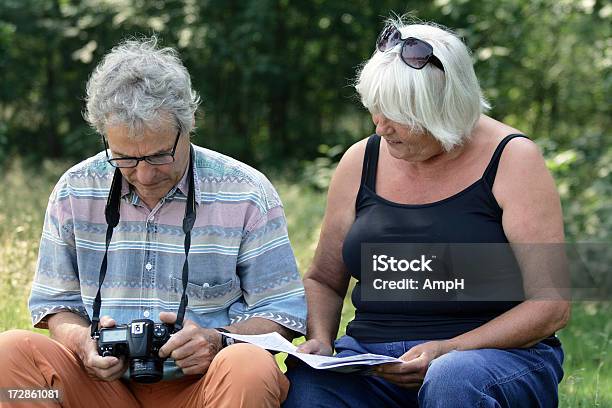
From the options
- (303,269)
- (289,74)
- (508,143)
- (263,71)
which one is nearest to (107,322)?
(508,143)

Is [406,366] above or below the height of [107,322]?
below

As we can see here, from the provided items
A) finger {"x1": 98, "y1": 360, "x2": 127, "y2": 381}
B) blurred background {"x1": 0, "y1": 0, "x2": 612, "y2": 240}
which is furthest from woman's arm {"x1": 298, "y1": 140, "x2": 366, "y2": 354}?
blurred background {"x1": 0, "y1": 0, "x2": 612, "y2": 240}

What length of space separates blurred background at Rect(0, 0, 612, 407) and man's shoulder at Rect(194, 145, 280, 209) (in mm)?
4451

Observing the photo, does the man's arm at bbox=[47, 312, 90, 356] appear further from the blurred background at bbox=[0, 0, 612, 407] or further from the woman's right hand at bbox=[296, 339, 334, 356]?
the blurred background at bbox=[0, 0, 612, 407]

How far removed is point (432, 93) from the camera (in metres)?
→ 3.32

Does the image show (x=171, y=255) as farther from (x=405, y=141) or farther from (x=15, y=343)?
(x=405, y=141)

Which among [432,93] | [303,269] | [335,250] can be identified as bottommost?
[303,269]

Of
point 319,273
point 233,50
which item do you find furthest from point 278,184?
point 319,273

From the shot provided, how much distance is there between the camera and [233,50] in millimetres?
12188

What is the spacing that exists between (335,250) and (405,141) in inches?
19.5

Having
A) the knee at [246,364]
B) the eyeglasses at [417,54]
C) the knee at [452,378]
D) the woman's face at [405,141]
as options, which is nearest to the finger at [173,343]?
the knee at [246,364]

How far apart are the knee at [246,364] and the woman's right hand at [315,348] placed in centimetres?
30

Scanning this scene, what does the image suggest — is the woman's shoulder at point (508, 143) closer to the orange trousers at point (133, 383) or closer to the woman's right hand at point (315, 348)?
the woman's right hand at point (315, 348)

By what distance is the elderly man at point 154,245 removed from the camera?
316 cm
